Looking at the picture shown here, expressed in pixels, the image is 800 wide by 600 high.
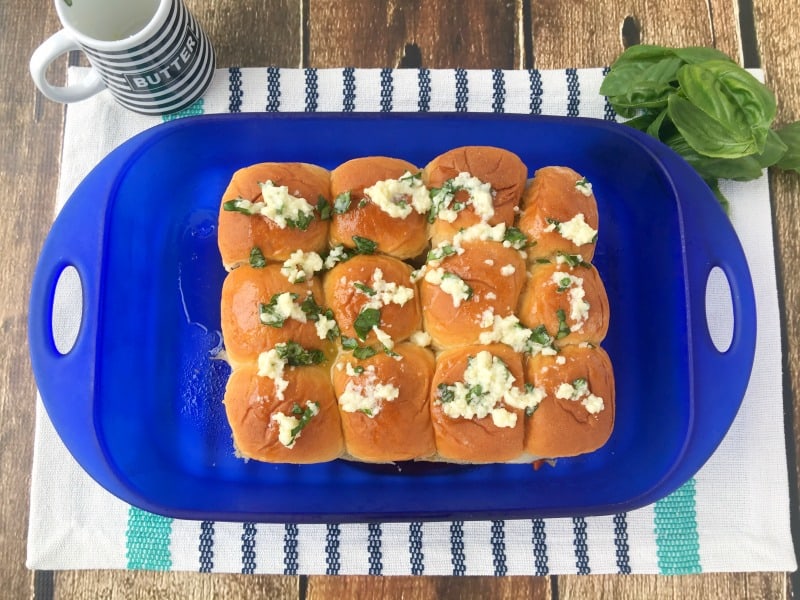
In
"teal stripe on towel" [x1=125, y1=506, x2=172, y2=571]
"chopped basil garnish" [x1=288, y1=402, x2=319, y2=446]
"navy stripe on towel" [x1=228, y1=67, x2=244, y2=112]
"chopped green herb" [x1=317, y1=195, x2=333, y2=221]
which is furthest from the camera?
"navy stripe on towel" [x1=228, y1=67, x2=244, y2=112]

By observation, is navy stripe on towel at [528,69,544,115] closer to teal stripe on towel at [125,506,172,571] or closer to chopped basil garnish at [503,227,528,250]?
chopped basil garnish at [503,227,528,250]

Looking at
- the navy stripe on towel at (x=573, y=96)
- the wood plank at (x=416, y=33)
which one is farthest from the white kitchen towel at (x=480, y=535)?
the wood plank at (x=416, y=33)

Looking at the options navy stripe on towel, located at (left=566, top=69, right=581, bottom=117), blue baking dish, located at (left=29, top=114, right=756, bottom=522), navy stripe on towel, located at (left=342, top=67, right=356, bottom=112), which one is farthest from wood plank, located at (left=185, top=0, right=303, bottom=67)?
navy stripe on towel, located at (left=566, top=69, right=581, bottom=117)

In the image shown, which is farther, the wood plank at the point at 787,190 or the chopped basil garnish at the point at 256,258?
the wood plank at the point at 787,190

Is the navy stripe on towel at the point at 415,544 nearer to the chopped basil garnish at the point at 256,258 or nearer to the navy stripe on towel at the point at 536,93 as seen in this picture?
the chopped basil garnish at the point at 256,258

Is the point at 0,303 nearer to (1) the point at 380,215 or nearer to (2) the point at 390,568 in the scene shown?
(1) the point at 380,215

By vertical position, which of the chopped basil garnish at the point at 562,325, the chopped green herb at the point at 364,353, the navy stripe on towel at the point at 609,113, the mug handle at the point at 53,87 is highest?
the mug handle at the point at 53,87
